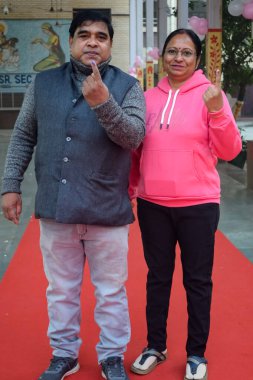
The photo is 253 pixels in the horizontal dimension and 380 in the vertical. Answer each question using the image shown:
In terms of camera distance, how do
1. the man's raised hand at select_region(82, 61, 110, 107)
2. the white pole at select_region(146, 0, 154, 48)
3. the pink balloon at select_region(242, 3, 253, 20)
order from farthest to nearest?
the white pole at select_region(146, 0, 154, 48) → the pink balloon at select_region(242, 3, 253, 20) → the man's raised hand at select_region(82, 61, 110, 107)

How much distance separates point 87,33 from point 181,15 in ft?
32.0

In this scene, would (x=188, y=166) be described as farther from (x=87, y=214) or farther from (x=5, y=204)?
(x=5, y=204)

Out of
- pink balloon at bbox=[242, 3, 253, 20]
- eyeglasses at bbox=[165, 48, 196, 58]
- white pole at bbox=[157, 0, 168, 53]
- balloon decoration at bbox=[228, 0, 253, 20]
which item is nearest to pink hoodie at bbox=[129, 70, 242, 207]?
eyeglasses at bbox=[165, 48, 196, 58]

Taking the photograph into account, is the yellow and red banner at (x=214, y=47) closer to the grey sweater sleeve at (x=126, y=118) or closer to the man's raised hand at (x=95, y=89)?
the grey sweater sleeve at (x=126, y=118)

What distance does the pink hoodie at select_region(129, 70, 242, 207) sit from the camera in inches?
105

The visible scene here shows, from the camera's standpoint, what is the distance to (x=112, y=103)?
2.33 meters

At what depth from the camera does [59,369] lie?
2820mm

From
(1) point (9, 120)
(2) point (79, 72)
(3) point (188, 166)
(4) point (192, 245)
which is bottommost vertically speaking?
(1) point (9, 120)

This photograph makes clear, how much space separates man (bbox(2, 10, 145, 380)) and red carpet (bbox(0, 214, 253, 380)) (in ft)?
1.06

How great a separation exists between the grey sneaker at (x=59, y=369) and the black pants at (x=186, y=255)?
1.55 ft

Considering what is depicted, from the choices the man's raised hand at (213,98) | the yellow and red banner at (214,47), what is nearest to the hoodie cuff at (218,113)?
the man's raised hand at (213,98)

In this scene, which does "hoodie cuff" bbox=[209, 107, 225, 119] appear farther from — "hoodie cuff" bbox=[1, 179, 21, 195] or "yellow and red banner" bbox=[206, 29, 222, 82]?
"yellow and red banner" bbox=[206, 29, 222, 82]

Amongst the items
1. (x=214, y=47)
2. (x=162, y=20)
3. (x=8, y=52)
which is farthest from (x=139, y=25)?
(x=214, y=47)

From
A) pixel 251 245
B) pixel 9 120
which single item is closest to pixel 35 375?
pixel 251 245
